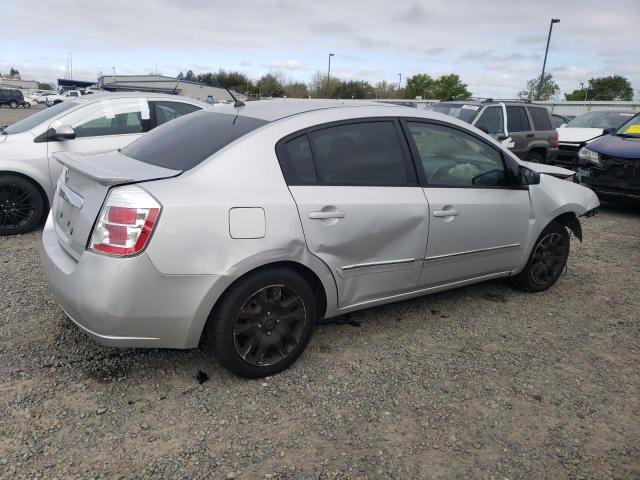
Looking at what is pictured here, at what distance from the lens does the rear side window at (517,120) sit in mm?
10414

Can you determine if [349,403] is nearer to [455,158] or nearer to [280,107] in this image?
[280,107]

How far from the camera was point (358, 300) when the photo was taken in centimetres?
334

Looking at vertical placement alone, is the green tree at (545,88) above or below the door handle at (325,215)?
above

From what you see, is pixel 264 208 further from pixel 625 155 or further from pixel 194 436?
pixel 625 155

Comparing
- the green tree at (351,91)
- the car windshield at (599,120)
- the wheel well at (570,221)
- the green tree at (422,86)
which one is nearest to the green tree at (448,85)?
the green tree at (422,86)

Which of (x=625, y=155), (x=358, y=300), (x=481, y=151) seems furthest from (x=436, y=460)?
(x=625, y=155)

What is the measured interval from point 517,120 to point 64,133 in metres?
8.62

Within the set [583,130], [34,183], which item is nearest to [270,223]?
[34,183]

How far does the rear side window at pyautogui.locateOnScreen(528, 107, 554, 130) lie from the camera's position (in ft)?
35.5

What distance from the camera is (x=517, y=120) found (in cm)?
1055

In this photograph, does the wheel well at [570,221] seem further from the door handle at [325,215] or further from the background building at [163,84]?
the background building at [163,84]

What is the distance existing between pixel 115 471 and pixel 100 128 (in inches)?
190

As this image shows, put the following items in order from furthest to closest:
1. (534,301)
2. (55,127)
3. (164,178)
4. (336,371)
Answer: (55,127) → (534,301) → (336,371) → (164,178)

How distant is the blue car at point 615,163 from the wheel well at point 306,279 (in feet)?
20.0
